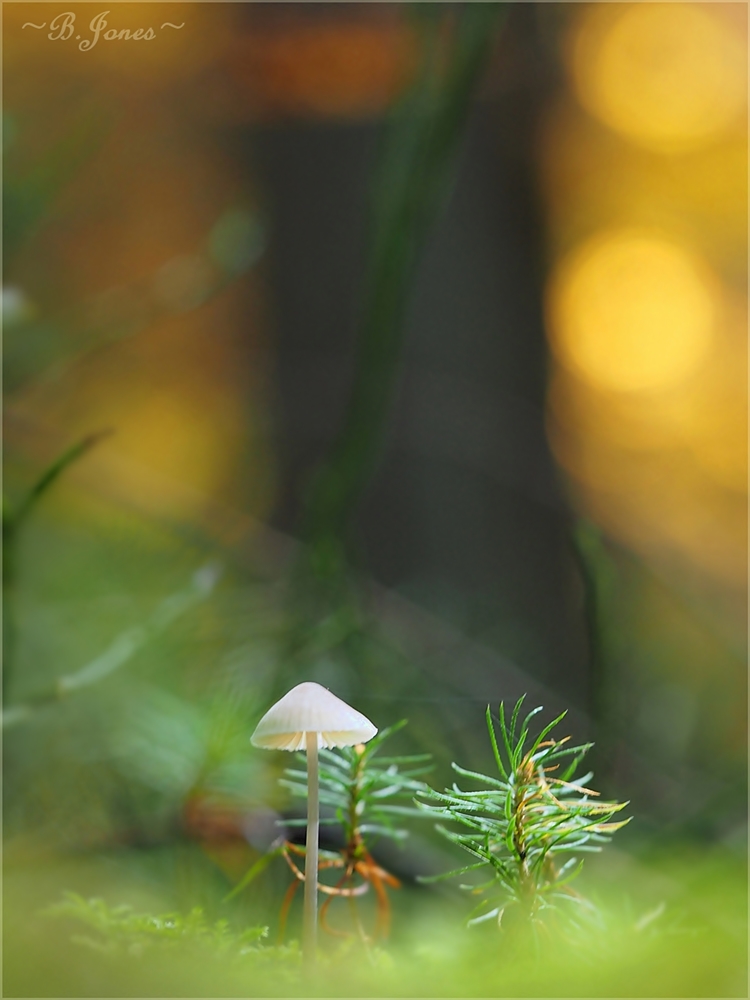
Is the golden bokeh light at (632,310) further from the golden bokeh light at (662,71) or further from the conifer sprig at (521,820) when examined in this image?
the conifer sprig at (521,820)

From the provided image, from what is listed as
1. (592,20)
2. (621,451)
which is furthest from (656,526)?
(592,20)

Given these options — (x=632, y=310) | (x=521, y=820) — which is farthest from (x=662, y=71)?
(x=521, y=820)

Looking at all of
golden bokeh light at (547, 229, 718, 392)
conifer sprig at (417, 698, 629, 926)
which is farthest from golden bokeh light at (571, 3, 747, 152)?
conifer sprig at (417, 698, 629, 926)

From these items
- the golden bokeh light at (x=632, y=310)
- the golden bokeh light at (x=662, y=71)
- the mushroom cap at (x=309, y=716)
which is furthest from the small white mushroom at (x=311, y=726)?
the golden bokeh light at (x=662, y=71)

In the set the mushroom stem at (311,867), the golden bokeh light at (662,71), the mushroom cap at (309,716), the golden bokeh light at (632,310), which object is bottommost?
the mushroom stem at (311,867)

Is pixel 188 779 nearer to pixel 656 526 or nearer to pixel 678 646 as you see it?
pixel 678 646

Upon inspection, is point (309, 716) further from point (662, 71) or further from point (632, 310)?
→ point (662, 71)

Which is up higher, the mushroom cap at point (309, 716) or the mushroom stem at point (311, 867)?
the mushroom cap at point (309, 716)
